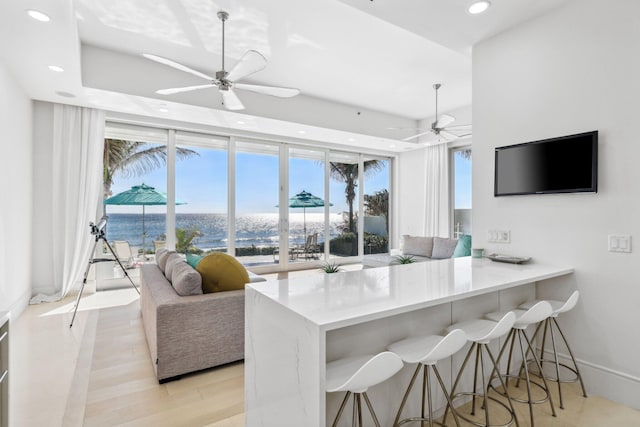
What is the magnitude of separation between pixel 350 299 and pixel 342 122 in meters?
4.68

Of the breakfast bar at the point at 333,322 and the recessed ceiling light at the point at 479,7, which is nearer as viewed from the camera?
the breakfast bar at the point at 333,322

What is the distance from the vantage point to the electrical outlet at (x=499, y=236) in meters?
2.62

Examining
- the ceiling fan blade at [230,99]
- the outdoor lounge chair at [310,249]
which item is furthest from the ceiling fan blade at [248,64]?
the outdoor lounge chair at [310,249]

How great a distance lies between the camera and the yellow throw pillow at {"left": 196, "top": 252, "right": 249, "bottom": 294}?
2721 mm

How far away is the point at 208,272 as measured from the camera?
108 inches

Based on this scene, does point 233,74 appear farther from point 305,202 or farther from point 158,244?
point 305,202

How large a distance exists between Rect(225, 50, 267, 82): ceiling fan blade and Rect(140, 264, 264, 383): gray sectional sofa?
196cm

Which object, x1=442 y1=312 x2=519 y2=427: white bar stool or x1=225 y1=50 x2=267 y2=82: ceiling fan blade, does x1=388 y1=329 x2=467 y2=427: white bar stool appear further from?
x1=225 y1=50 x2=267 y2=82: ceiling fan blade

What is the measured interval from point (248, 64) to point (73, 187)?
327cm

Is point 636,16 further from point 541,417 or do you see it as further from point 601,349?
point 541,417

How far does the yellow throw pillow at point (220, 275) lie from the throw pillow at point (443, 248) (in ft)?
12.4

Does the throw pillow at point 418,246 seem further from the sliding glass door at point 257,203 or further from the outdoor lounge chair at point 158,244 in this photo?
the outdoor lounge chair at point 158,244

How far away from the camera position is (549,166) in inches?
91.0

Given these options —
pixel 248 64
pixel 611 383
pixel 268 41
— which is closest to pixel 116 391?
pixel 248 64
